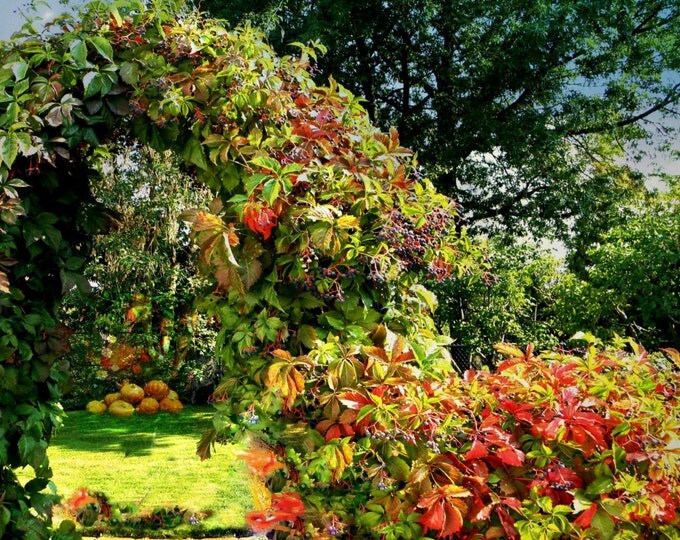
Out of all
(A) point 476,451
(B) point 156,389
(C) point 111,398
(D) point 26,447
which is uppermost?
(A) point 476,451

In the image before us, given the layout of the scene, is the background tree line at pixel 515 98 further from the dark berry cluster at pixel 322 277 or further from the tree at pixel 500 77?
the dark berry cluster at pixel 322 277

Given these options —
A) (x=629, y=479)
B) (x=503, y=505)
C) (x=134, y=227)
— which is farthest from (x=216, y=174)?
(x=134, y=227)

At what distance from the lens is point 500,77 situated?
10.9 metres

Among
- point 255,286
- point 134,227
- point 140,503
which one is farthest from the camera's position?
point 134,227

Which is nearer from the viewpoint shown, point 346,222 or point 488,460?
point 488,460

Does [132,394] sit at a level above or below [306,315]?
below

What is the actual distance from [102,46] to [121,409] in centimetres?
674

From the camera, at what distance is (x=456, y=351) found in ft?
28.6

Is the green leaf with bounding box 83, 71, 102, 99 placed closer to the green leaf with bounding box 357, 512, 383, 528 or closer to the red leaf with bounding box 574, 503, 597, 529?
the green leaf with bounding box 357, 512, 383, 528

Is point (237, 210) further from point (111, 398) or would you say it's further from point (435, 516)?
point (111, 398)

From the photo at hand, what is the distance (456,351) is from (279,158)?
21.9ft

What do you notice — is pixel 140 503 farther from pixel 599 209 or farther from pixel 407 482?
pixel 599 209

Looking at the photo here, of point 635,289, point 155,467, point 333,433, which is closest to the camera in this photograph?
point 333,433

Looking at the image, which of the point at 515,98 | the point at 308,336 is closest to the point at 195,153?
the point at 308,336
